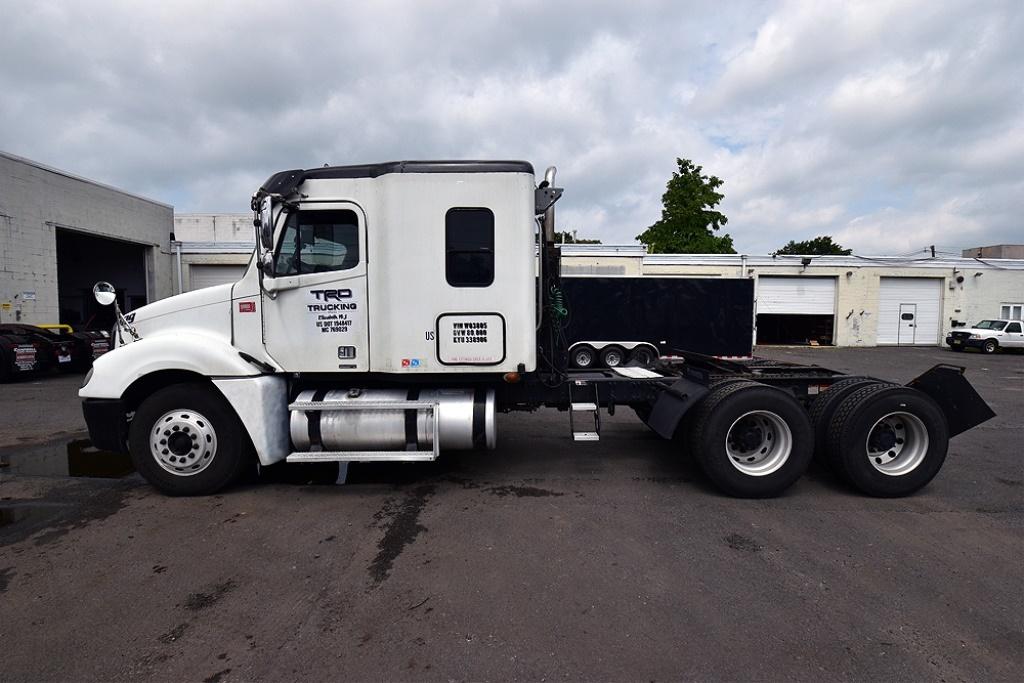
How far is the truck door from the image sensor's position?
4.81 meters

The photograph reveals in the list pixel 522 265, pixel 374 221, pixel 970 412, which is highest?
pixel 374 221

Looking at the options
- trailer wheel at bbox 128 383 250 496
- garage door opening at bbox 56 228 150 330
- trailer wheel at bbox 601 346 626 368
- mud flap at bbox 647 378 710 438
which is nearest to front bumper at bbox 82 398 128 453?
trailer wheel at bbox 128 383 250 496

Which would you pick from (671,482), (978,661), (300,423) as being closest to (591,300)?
(671,482)

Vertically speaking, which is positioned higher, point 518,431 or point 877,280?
point 877,280

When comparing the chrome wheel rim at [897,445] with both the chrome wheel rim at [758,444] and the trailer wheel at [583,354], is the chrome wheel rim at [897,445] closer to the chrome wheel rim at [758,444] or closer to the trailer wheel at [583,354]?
the chrome wheel rim at [758,444]

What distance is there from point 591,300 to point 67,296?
1039 inches

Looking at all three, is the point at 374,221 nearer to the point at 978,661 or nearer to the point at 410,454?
the point at 410,454

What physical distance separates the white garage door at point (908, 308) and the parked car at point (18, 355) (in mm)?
35537

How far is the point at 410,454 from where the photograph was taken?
4789 millimetres

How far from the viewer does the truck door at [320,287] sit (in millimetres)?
4809

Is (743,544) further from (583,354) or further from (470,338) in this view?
(583,354)

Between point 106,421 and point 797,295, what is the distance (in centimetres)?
3019

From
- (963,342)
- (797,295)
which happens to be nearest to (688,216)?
(797,295)

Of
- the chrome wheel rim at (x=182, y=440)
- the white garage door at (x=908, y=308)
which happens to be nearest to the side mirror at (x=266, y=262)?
the chrome wheel rim at (x=182, y=440)
